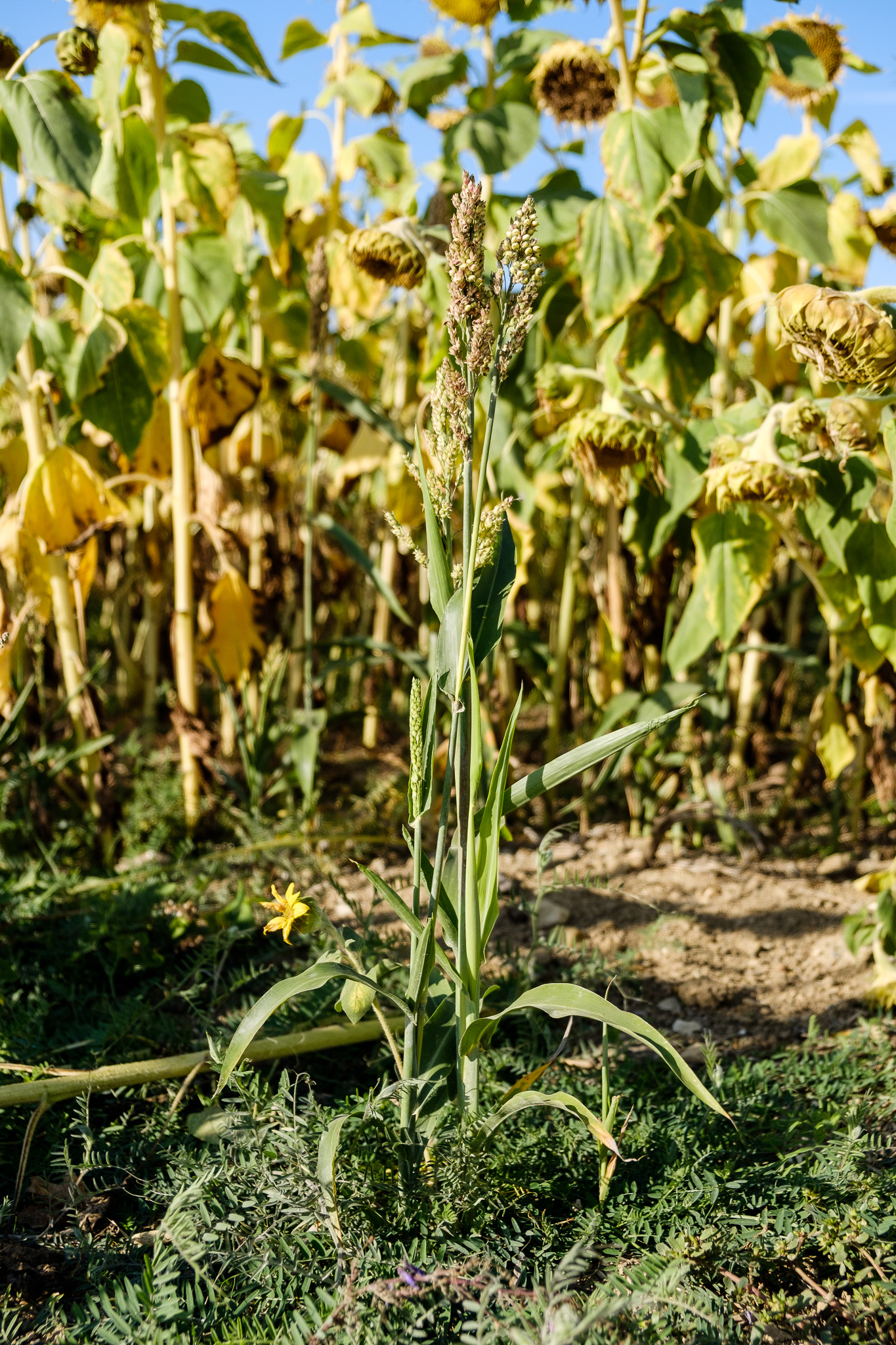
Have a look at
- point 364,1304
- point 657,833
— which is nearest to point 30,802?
point 657,833

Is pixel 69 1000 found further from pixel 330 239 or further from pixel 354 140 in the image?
pixel 354 140

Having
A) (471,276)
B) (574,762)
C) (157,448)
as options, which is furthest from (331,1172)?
(157,448)

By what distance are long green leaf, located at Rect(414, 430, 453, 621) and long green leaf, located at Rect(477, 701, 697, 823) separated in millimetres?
176

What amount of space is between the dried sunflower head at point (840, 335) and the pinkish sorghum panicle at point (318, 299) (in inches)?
35.7

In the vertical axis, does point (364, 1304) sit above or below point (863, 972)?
above

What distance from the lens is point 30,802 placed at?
1932 millimetres

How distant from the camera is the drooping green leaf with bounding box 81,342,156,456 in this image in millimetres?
1812

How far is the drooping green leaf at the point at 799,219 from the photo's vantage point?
1683mm

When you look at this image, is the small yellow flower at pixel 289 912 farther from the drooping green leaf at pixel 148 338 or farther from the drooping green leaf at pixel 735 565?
the drooping green leaf at pixel 148 338

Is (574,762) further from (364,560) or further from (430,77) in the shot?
(430,77)

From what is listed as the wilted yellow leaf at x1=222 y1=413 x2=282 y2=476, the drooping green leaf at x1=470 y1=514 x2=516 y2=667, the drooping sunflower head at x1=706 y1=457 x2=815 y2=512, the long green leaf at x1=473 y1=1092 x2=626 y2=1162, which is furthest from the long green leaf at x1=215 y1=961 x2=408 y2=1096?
the wilted yellow leaf at x1=222 y1=413 x2=282 y2=476

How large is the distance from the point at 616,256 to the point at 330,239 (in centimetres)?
104

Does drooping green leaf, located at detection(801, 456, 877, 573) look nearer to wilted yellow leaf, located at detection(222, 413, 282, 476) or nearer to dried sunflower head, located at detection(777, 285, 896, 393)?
dried sunflower head, located at detection(777, 285, 896, 393)

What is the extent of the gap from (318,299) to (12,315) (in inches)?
20.8
